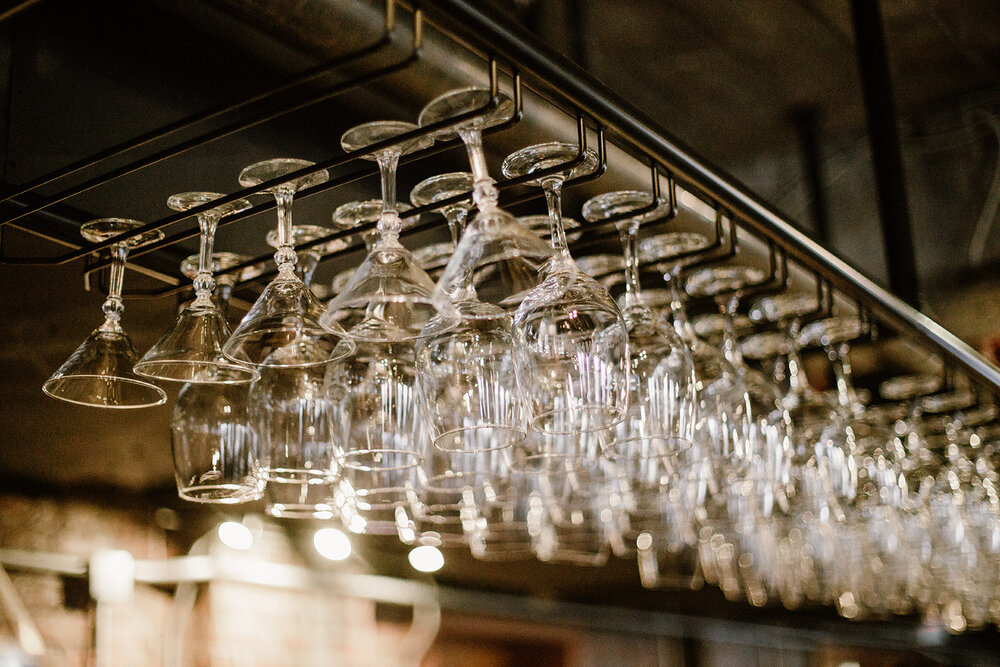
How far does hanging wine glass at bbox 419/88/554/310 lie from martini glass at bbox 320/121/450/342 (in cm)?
3

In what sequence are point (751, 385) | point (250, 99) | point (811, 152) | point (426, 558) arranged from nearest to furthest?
point (250, 99), point (751, 385), point (426, 558), point (811, 152)

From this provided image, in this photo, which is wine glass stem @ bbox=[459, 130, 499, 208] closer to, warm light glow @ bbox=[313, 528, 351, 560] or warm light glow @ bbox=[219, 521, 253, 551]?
warm light glow @ bbox=[219, 521, 253, 551]

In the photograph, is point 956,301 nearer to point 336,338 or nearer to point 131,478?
point 131,478

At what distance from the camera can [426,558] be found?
3.41 meters

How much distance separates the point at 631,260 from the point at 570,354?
32 centimetres

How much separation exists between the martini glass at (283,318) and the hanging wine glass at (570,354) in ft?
0.58

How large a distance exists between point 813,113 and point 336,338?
3522 mm

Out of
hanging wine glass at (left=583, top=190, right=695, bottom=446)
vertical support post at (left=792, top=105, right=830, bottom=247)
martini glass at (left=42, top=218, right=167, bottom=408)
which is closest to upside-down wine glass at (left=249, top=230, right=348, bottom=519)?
martini glass at (left=42, top=218, right=167, bottom=408)

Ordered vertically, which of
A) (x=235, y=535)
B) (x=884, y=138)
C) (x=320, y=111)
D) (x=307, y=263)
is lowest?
(x=235, y=535)

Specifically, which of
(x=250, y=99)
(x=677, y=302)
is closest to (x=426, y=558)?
(x=677, y=302)

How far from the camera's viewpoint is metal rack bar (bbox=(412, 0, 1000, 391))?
32.9 inches

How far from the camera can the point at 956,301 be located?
14.7 ft

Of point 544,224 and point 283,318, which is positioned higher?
point 544,224

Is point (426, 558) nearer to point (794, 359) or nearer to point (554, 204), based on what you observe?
point (794, 359)
